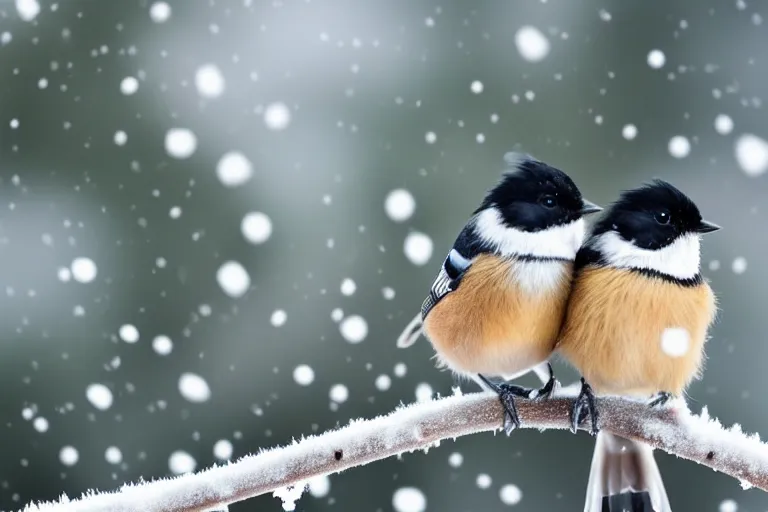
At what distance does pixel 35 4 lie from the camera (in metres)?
0.99

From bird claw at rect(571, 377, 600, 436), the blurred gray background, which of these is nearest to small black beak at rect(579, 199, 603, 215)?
bird claw at rect(571, 377, 600, 436)

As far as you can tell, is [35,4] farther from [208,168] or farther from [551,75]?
[551,75]

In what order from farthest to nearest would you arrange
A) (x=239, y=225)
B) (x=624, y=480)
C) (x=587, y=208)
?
(x=239, y=225) < (x=624, y=480) < (x=587, y=208)

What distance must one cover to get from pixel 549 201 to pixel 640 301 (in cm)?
10

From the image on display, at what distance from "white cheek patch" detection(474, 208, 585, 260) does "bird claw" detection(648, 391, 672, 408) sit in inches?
5.0

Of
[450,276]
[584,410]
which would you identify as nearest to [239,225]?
[450,276]

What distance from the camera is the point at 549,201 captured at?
523 millimetres

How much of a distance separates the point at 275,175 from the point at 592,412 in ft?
1.83

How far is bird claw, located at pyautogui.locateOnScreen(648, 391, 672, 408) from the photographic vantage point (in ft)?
1.90

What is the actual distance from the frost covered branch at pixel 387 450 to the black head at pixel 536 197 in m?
0.13

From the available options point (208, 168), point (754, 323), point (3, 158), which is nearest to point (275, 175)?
point (208, 168)

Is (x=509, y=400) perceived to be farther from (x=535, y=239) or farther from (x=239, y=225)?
(x=239, y=225)

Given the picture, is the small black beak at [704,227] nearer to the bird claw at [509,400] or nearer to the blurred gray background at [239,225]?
the bird claw at [509,400]

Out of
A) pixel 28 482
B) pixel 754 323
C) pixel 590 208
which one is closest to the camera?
pixel 590 208
